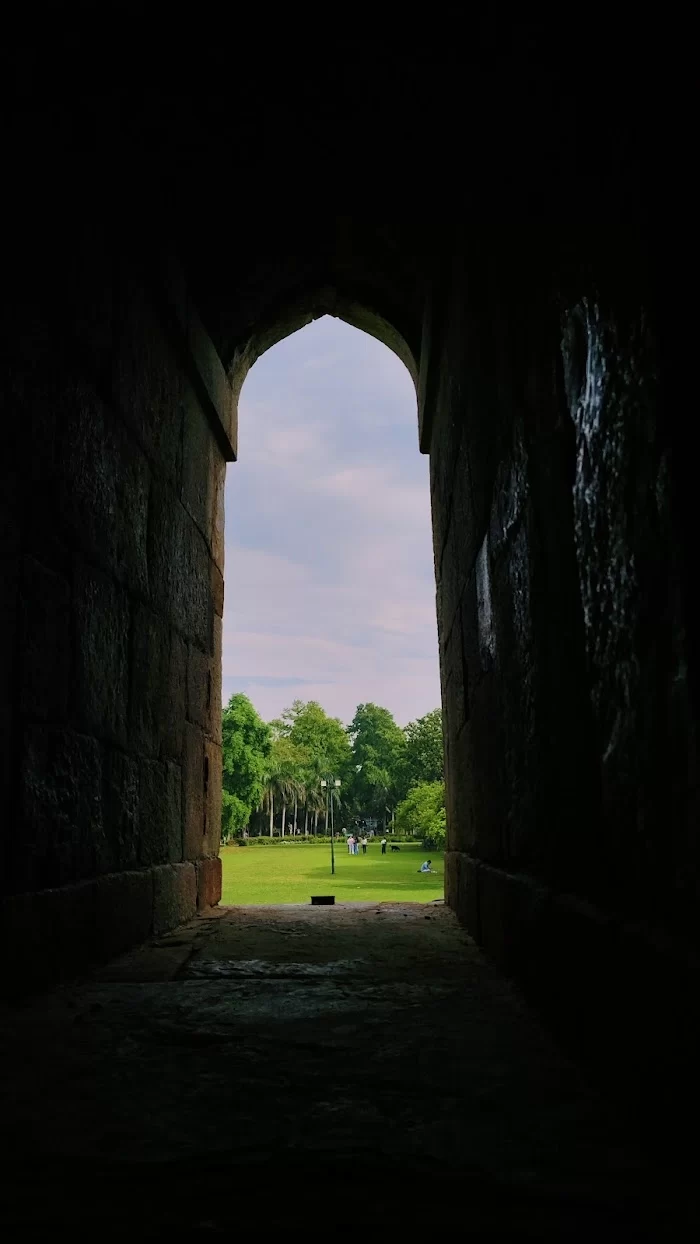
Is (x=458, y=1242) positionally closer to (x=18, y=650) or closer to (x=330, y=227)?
(x=18, y=650)

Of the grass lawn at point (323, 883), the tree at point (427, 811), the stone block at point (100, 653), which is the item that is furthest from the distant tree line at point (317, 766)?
the stone block at point (100, 653)

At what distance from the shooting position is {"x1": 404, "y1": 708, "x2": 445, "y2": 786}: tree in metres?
49.0

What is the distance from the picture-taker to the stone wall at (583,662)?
3.72ft

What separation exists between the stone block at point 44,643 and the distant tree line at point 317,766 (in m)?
34.5

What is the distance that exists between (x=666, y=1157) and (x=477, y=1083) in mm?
413

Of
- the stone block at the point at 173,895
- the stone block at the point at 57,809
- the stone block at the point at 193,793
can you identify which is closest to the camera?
the stone block at the point at 57,809

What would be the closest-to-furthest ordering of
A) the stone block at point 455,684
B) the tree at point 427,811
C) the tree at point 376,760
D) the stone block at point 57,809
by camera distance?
the stone block at point 57,809
the stone block at point 455,684
the tree at point 427,811
the tree at point 376,760

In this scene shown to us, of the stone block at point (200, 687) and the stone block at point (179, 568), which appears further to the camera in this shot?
the stone block at point (200, 687)

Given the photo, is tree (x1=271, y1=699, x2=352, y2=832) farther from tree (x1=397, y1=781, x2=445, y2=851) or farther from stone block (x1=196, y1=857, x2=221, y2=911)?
stone block (x1=196, y1=857, x2=221, y2=911)

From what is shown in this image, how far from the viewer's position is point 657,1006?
1136 mm

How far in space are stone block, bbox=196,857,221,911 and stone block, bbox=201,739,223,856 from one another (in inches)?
2.9

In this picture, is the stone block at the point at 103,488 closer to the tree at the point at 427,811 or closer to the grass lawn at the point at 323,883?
the grass lawn at the point at 323,883

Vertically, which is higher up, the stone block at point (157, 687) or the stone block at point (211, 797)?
the stone block at point (157, 687)

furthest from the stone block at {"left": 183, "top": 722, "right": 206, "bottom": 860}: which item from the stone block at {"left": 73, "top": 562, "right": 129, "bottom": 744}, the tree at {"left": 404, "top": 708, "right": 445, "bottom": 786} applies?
the tree at {"left": 404, "top": 708, "right": 445, "bottom": 786}
